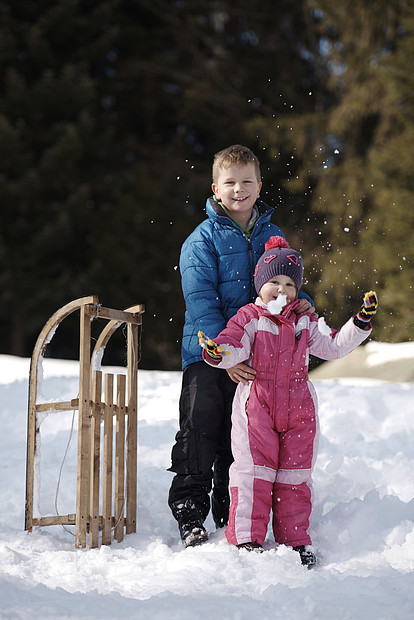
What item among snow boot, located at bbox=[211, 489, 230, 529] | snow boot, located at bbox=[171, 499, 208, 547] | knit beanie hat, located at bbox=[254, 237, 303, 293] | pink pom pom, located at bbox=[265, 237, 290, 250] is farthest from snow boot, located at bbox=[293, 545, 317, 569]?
pink pom pom, located at bbox=[265, 237, 290, 250]

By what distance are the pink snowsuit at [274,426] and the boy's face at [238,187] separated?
0.51 metres

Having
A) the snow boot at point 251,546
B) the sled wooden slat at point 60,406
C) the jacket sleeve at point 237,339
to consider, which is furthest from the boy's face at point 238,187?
the snow boot at point 251,546

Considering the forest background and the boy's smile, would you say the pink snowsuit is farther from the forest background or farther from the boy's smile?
the forest background

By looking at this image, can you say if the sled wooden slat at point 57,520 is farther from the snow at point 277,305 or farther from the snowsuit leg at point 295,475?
the snow at point 277,305

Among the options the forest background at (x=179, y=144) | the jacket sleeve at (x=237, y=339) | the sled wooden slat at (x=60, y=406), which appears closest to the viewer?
the jacket sleeve at (x=237, y=339)

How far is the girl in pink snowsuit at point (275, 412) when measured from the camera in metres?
3.01

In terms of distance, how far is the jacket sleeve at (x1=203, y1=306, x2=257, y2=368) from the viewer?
2977 mm

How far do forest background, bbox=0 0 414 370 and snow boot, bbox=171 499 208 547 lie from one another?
9.97 metres

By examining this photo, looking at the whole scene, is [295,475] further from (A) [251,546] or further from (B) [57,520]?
(B) [57,520]

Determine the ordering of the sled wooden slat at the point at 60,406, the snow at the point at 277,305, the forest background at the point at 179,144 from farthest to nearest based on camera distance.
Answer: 1. the forest background at the point at 179,144
2. the sled wooden slat at the point at 60,406
3. the snow at the point at 277,305

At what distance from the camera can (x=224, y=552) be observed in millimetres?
2805

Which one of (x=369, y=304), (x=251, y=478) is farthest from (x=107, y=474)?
(x=369, y=304)

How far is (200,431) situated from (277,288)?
649 mm

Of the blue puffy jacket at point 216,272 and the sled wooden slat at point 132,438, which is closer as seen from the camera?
the blue puffy jacket at point 216,272
